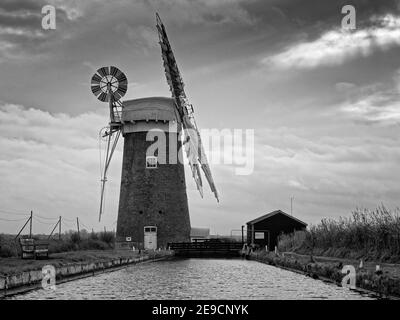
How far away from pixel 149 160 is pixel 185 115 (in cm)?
458

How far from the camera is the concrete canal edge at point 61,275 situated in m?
15.1

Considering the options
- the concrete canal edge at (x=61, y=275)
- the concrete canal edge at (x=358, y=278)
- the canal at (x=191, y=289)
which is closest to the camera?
the concrete canal edge at (x=358, y=278)

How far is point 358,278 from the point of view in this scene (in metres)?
17.3

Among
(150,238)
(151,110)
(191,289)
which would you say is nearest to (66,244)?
(150,238)

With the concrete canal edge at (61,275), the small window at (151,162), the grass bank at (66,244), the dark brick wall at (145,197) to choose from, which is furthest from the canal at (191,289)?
the small window at (151,162)

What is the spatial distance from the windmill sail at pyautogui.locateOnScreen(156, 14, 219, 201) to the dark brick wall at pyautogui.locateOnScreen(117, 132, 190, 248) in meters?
1.66

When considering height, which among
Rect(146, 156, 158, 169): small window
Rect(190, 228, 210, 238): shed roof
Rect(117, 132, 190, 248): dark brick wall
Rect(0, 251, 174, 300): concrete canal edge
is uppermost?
Rect(146, 156, 158, 169): small window

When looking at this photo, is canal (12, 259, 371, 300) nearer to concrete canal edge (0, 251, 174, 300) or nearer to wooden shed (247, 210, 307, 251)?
concrete canal edge (0, 251, 174, 300)

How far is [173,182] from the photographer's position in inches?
1752

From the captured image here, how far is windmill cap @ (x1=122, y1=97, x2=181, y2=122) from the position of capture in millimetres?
43500

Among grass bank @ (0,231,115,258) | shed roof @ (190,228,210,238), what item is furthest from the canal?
shed roof @ (190,228,210,238)

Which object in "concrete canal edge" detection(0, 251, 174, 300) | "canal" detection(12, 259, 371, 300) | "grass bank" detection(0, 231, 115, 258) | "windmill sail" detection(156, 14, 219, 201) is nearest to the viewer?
"concrete canal edge" detection(0, 251, 174, 300)

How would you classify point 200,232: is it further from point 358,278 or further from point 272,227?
point 358,278

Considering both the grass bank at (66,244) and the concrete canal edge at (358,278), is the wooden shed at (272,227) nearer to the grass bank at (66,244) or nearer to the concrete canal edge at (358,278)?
the grass bank at (66,244)
